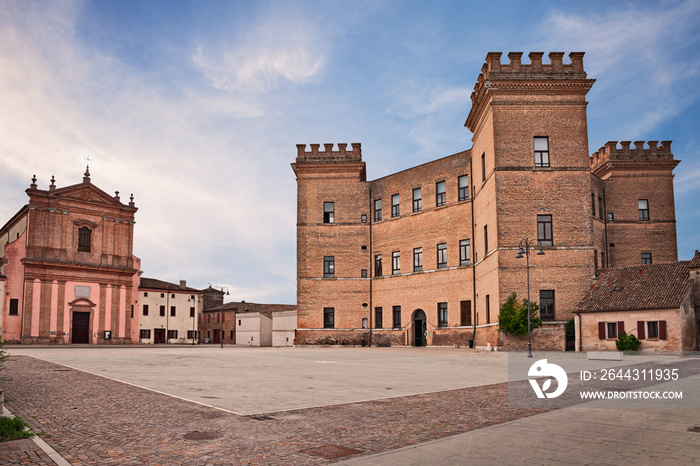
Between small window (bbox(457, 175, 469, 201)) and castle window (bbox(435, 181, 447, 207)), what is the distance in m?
1.45

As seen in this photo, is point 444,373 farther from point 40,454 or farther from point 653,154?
point 653,154

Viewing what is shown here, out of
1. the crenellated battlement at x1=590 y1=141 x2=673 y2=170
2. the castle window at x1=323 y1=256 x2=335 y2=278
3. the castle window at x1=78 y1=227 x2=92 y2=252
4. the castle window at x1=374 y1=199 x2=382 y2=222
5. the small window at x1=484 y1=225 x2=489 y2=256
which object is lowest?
the castle window at x1=323 y1=256 x2=335 y2=278

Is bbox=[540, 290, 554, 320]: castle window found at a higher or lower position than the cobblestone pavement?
higher

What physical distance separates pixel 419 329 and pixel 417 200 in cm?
991

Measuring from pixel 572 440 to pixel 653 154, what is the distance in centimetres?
4242

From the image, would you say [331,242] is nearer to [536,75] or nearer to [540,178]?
[540,178]

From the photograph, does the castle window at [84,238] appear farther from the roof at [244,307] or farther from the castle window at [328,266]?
the roof at [244,307]

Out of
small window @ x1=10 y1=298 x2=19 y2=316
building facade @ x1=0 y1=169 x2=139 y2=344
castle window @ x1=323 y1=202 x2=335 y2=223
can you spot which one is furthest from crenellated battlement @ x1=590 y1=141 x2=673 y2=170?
small window @ x1=10 y1=298 x2=19 y2=316

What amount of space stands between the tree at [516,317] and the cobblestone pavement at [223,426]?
1898cm

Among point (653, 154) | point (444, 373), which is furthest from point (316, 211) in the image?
point (444, 373)

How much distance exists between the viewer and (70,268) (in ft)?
180

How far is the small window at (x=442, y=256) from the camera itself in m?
40.5

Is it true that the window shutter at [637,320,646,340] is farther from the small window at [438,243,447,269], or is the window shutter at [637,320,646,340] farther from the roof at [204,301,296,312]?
the roof at [204,301,296,312]

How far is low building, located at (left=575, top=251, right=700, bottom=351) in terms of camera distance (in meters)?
26.3
